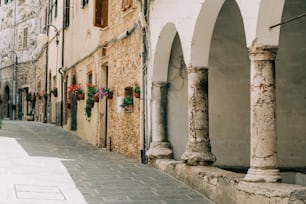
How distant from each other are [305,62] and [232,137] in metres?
1.82

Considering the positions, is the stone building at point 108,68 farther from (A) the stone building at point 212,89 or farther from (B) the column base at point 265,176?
(B) the column base at point 265,176

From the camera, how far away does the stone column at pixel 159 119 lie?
30.8ft

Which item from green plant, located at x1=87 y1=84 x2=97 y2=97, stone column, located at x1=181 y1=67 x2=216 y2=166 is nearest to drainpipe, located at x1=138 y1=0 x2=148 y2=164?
stone column, located at x1=181 y1=67 x2=216 y2=166

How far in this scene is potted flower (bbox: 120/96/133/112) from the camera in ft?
35.6

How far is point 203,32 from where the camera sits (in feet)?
25.2

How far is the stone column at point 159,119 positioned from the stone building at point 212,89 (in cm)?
2

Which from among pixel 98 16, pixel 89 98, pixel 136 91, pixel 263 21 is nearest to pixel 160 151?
pixel 136 91

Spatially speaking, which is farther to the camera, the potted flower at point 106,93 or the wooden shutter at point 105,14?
the wooden shutter at point 105,14

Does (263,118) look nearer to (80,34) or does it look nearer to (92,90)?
(92,90)

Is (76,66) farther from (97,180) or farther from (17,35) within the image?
(17,35)

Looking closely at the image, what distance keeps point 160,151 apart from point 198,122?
1766 millimetres

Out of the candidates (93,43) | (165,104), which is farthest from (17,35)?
(165,104)

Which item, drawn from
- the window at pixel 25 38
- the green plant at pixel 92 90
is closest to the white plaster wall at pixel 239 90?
the green plant at pixel 92 90

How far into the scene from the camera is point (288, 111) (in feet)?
29.9
